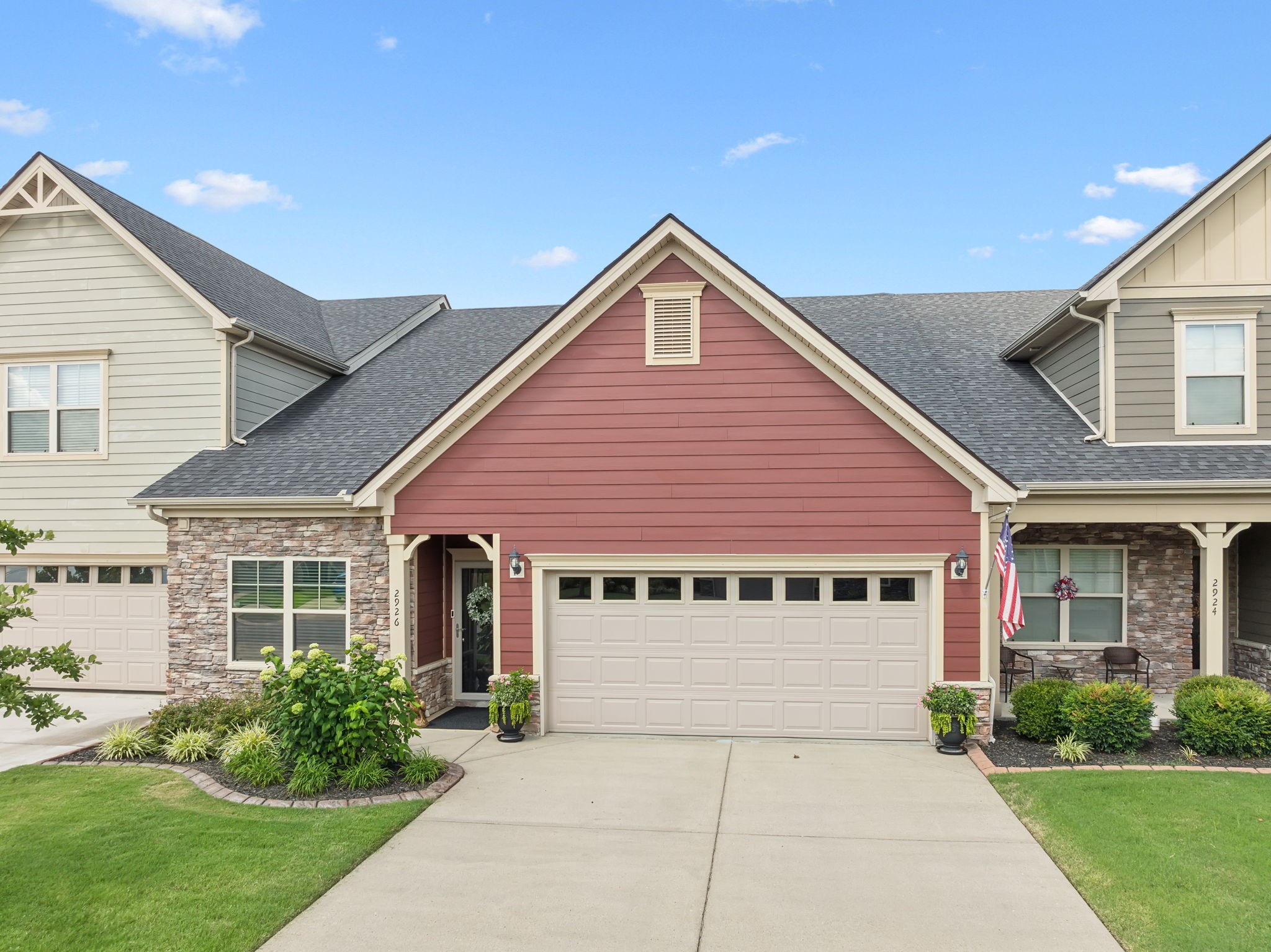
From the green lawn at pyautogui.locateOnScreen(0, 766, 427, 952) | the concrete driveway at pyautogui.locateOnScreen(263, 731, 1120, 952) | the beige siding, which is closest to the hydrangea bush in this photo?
the green lawn at pyautogui.locateOnScreen(0, 766, 427, 952)

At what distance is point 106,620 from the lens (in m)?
14.0

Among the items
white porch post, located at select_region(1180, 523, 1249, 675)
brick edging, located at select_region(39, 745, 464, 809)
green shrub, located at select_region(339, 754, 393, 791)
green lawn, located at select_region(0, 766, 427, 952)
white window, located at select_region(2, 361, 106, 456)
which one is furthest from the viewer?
white window, located at select_region(2, 361, 106, 456)

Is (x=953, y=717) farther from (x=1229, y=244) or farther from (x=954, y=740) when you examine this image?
(x=1229, y=244)

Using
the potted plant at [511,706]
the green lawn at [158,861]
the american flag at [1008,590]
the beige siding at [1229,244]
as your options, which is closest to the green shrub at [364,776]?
the green lawn at [158,861]

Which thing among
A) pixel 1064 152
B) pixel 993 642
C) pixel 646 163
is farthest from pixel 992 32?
pixel 993 642

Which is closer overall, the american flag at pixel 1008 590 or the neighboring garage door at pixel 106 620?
the american flag at pixel 1008 590

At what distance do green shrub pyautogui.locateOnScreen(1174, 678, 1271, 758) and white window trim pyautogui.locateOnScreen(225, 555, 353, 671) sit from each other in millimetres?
10888

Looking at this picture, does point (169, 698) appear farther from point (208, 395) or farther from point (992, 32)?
point (992, 32)

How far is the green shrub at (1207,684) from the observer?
33.5 ft

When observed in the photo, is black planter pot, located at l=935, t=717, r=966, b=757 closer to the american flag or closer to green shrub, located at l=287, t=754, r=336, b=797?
the american flag

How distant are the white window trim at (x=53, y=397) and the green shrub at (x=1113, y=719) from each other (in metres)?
15.2

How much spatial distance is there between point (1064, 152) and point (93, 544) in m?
27.2

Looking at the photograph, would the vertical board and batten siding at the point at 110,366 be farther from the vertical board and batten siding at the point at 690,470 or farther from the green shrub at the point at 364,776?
the green shrub at the point at 364,776

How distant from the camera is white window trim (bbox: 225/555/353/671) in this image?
38.5ft
